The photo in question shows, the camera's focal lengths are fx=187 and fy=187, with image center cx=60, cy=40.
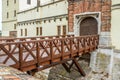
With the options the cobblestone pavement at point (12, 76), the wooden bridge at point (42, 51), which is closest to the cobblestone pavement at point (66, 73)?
the wooden bridge at point (42, 51)

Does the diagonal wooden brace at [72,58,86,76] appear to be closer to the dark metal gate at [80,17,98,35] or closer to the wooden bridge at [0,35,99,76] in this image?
the wooden bridge at [0,35,99,76]

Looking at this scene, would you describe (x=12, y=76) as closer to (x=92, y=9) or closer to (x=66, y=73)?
(x=66, y=73)

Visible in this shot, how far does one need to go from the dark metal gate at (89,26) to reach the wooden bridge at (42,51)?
1.12m

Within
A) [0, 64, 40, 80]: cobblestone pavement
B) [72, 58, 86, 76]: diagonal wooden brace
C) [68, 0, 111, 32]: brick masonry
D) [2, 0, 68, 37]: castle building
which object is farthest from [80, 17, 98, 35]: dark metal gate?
[0, 64, 40, 80]: cobblestone pavement

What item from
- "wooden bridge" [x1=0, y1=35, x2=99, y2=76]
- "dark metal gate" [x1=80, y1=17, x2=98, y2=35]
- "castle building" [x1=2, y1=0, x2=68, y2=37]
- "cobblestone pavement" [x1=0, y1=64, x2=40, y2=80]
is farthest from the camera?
"castle building" [x1=2, y1=0, x2=68, y2=37]

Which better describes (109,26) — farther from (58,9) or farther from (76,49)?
(58,9)

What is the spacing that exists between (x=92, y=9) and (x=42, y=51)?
612 cm

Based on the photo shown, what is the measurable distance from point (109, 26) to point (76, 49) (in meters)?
3.30

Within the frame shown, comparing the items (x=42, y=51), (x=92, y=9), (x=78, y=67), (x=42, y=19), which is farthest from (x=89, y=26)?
(x=42, y=19)

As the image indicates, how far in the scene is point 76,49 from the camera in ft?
36.6

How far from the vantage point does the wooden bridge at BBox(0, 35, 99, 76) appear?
6.82 m

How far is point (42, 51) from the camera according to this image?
9.63 m

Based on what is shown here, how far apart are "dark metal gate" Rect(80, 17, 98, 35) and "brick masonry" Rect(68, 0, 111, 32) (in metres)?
0.77

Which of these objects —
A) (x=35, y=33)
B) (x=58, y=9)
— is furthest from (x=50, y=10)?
(x=35, y=33)
